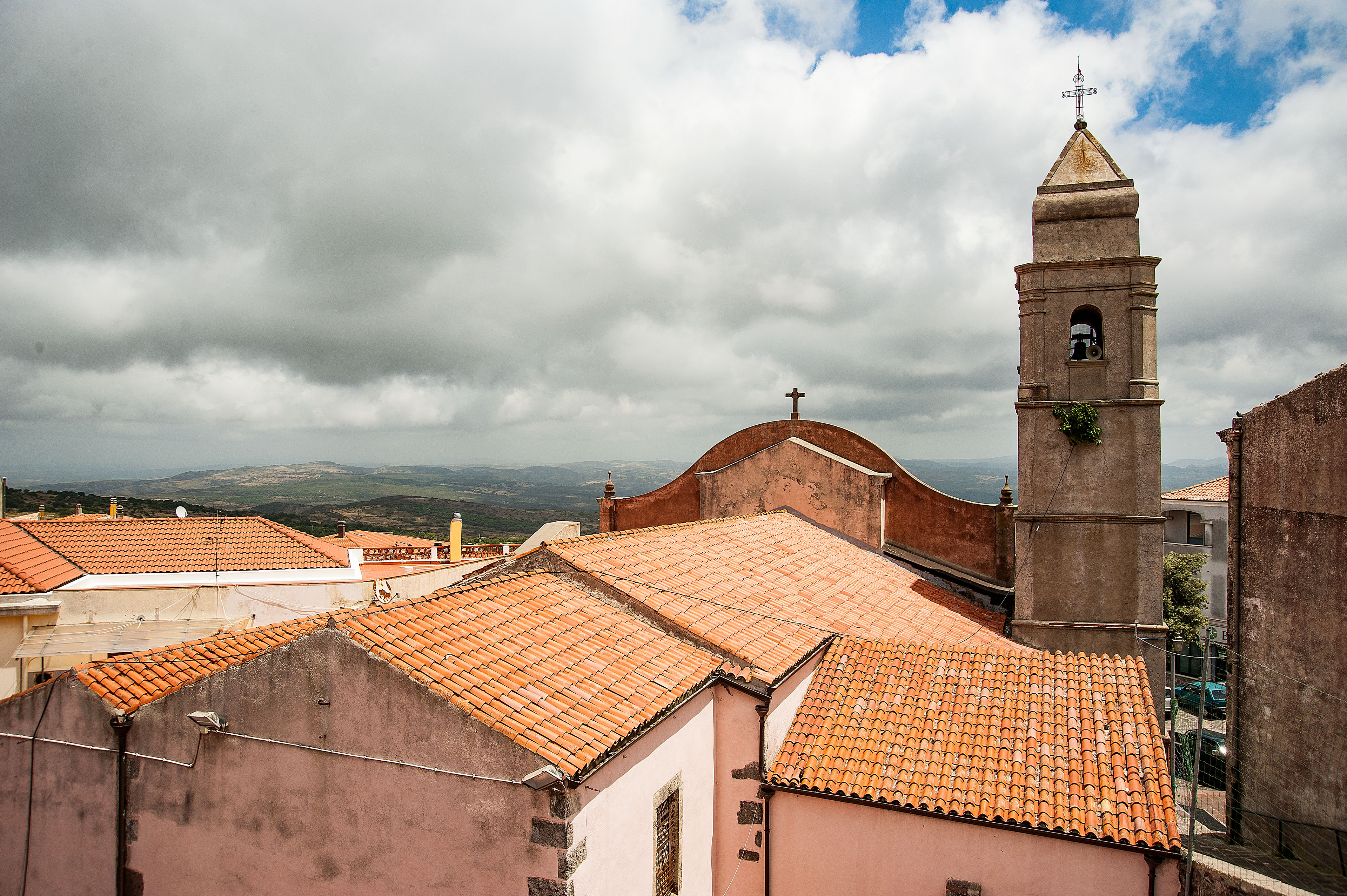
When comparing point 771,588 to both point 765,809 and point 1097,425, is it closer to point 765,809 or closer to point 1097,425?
point 765,809

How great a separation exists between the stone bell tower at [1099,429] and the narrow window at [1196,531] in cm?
2551

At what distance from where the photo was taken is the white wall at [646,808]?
6016mm

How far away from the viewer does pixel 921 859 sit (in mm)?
7656

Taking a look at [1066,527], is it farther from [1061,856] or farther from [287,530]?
[287,530]

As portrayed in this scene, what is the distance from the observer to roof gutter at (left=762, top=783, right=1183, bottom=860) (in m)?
7.03

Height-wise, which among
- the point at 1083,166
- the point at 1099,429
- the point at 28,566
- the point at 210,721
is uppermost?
the point at 1083,166

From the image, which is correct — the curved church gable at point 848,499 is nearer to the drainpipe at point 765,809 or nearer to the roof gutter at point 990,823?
the roof gutter at point 990,823

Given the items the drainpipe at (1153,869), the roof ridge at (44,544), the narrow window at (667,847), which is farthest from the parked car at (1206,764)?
the roof ridge at (44,544)

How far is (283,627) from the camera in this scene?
9.52 metres

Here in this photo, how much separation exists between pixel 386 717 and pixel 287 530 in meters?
20.1

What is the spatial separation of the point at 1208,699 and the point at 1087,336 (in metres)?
16.7

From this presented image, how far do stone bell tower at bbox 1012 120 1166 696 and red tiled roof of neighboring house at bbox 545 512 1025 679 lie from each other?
1.54 m

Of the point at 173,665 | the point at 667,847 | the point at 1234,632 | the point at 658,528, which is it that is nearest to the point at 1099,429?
the point at 1234,632

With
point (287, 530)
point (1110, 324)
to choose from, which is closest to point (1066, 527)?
point (1110, 324)
